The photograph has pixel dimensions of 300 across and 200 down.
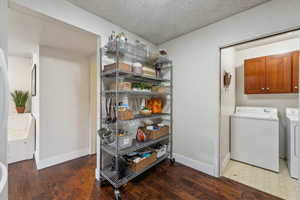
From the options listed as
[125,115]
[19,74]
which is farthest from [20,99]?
[125,115]

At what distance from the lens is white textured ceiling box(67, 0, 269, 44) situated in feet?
4.95

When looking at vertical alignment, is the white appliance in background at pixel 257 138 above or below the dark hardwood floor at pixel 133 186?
above

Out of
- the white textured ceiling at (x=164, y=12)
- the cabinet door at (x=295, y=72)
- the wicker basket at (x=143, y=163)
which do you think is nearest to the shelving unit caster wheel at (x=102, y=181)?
the wicker basket at (x=143, y=163)

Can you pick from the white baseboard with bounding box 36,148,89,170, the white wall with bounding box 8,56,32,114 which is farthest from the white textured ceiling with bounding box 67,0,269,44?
the white wall with bounding box 8,56,32,114

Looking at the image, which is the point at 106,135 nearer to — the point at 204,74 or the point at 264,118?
the point at 204,74

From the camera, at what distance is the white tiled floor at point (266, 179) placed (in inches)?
64.7

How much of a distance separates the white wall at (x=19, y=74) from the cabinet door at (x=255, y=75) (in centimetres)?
512

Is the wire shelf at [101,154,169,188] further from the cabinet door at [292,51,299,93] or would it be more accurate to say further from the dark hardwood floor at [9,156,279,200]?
the cabinet door at [292,51,299,93]

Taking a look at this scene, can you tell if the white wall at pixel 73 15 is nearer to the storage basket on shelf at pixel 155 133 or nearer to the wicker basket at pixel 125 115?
the wicker basket at pixel 125 115

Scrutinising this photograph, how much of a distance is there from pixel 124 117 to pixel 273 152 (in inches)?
98.6

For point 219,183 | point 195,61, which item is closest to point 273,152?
point 219,183

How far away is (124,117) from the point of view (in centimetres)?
165

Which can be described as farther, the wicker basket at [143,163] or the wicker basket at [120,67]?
the wicker basket at [143,163]

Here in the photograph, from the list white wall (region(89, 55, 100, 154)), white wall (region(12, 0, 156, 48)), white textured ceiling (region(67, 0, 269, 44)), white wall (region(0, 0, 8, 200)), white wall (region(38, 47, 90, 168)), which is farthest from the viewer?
white wall (region(89, 55, 100, 154))
